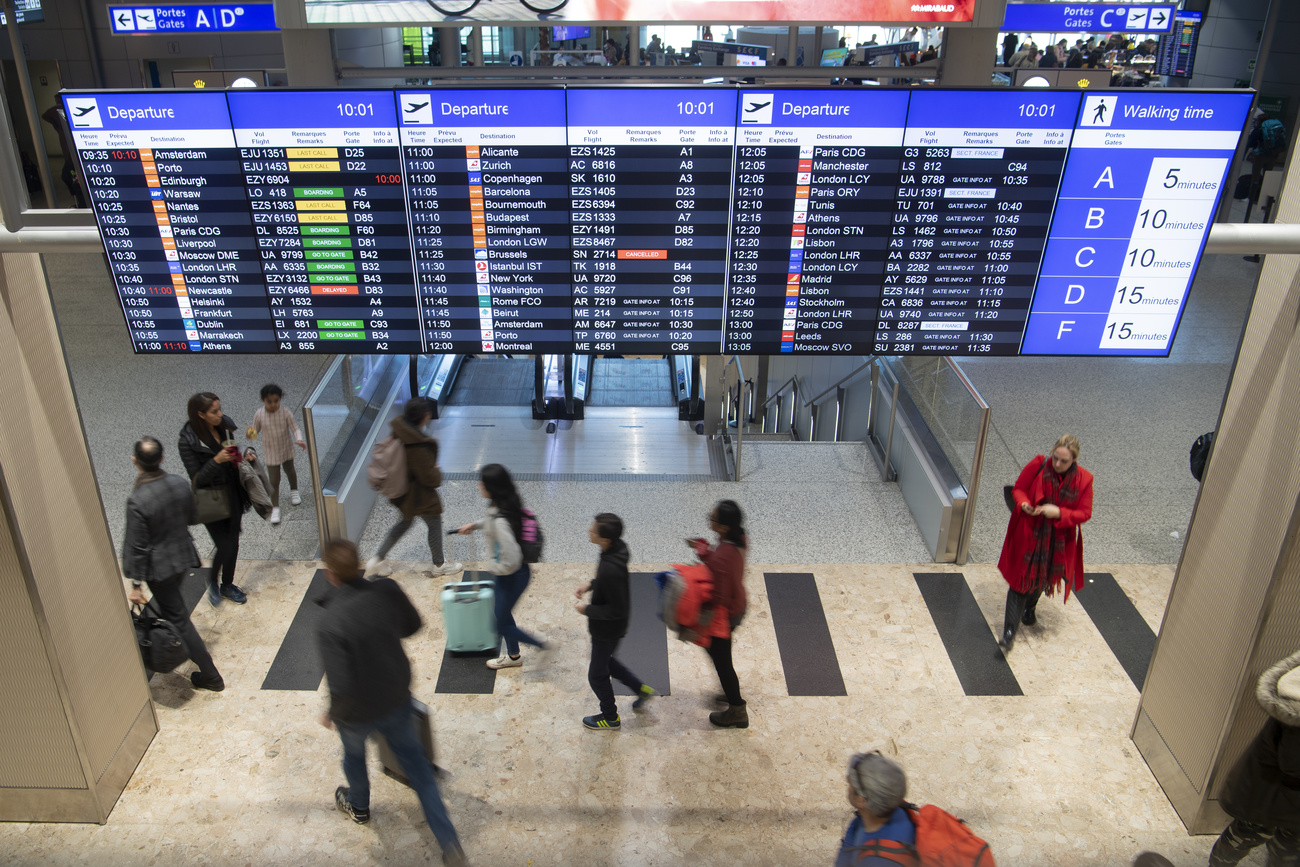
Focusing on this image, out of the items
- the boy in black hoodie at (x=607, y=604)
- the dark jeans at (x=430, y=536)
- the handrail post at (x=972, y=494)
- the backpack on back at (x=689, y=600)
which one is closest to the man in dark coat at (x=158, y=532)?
the dark jeans at (x=430, y=536)

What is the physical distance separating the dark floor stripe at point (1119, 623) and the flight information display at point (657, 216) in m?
2.43

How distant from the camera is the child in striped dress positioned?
658 centimetres

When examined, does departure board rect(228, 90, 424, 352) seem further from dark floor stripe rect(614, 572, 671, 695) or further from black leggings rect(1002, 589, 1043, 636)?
black leggings rect(1002, 589, 1043, 636)

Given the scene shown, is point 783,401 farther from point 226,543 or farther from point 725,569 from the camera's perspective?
point 725,569

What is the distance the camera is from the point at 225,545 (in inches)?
232

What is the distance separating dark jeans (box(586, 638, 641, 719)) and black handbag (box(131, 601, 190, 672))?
240cm

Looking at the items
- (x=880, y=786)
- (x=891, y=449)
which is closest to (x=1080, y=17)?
(x=891, y=449)

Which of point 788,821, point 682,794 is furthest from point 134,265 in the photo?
point 788,821

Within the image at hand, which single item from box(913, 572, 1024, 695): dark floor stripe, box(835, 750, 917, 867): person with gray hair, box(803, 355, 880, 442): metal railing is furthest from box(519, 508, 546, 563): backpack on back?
box(803, 355, 880, 442): metal railing

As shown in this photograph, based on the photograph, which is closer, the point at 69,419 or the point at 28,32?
the point at 69,419

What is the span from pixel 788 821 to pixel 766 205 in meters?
3.02

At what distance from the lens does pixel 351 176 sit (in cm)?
404

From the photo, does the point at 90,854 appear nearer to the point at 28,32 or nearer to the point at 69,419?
the point at 69,419

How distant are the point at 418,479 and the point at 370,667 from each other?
7.56 feet
